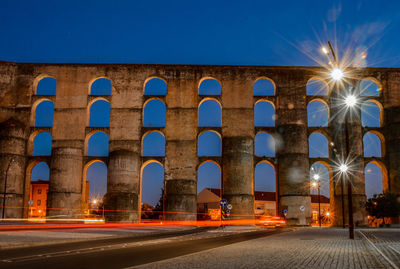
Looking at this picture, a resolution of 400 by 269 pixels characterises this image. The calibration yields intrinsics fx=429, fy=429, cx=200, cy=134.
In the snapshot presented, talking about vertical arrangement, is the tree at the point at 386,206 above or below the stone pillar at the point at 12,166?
below

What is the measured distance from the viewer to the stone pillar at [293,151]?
1683 inches

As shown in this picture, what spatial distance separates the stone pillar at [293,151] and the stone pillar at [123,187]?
14.7 metres

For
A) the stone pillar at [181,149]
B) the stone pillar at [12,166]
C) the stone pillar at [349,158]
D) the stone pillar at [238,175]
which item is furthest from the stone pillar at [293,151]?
the stone pillar at [12,166]

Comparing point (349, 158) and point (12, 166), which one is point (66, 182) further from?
point (349, 158)

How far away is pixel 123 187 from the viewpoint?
4234 cm

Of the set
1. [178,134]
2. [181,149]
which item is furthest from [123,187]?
[178,134]

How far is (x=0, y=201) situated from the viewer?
4066 centimetres

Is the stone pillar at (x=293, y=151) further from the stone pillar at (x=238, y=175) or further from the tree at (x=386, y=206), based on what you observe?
the tree at (x=386, y=206)

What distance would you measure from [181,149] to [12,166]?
54.3ft

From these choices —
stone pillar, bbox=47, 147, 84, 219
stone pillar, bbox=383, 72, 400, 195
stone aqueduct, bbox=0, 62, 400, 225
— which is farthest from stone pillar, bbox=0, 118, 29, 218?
stone pillar, bbox=383, 72, 400, 195

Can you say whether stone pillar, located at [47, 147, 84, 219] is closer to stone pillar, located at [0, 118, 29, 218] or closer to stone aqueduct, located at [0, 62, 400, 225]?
stone aqueduct, located at [0, 62, 400, 225]

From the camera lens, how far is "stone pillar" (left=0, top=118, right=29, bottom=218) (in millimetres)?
41094

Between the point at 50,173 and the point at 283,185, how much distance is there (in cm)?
2343

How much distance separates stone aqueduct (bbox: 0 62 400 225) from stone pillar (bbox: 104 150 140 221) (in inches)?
3.9
